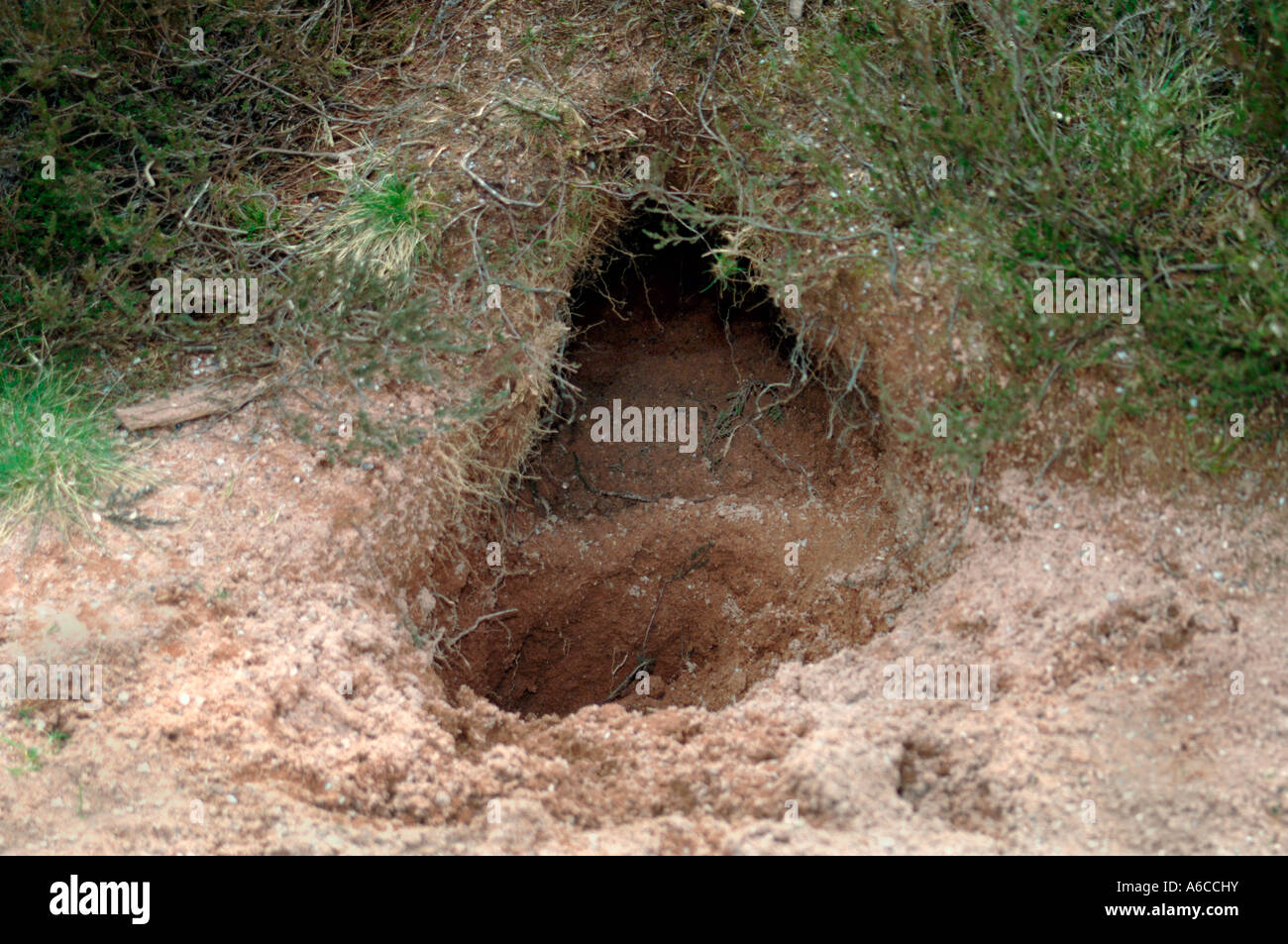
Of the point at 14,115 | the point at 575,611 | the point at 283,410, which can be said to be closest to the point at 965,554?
the point at 575,611

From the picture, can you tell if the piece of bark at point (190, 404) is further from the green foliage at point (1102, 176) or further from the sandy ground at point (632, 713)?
the green foliage at point (1102, 176)

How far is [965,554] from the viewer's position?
3.29 metres

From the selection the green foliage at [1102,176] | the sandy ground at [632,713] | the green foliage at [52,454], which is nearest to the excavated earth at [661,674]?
the sandy ground at [632,713]

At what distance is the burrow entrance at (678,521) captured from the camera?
3.84 metres

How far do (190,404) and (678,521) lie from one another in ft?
6.34

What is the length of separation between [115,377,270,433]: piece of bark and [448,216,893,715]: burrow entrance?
1.16 m

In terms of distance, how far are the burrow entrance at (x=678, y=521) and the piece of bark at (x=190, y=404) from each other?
1156mm

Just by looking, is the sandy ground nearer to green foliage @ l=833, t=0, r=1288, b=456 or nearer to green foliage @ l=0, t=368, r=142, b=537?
green foliage @ l=0, t=368, r=142, b=537

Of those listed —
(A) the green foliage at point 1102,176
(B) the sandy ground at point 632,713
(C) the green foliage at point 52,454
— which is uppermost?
A: (A) the green foliage at point 1102,176

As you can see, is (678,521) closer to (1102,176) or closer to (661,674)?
(661,674)

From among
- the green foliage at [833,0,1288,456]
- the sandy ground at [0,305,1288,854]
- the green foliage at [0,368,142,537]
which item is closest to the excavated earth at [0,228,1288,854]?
the sandy ground at [0,305,1288,854]

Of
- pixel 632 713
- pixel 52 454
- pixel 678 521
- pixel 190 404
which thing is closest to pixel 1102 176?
pixel 678 521

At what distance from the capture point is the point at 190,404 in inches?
139

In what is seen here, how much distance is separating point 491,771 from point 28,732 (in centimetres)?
129
